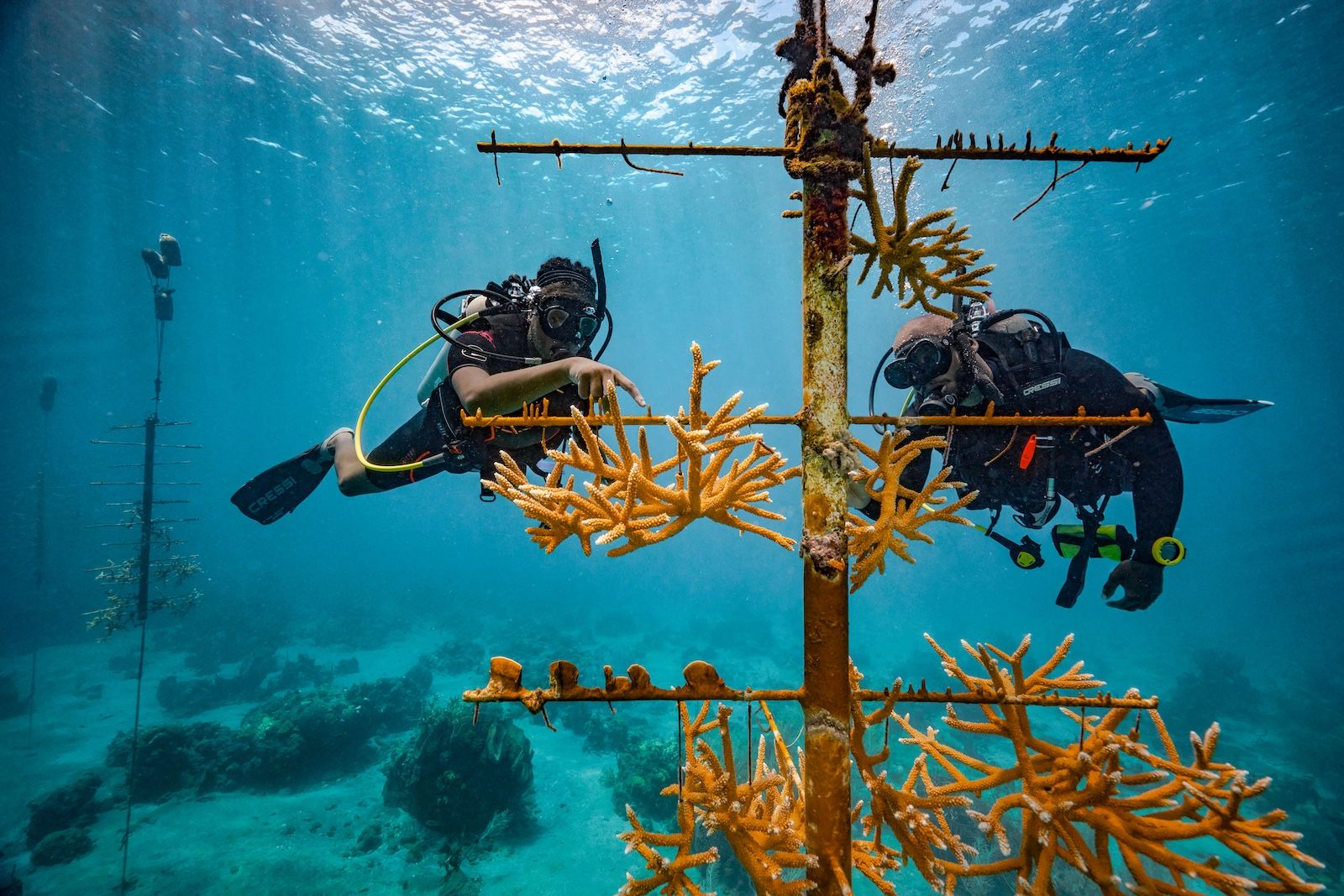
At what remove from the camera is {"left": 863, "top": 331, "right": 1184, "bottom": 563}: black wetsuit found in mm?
3830

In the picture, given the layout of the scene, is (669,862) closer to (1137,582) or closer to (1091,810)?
(1091,810)

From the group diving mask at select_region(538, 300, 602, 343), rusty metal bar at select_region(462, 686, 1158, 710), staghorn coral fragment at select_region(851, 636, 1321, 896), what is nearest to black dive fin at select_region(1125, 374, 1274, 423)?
staghorn coral fragment at select_region(851, 636, 1321, 896)

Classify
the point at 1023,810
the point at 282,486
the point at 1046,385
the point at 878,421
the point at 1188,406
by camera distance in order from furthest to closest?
the point at 282,486, the point at 1188,406, the point at 1046,385, the point at 878,421, the point at 1023,810

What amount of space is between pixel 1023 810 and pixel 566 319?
387 centimetres

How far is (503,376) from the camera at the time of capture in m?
2.51

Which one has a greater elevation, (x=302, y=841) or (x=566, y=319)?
(x=566, y=319)

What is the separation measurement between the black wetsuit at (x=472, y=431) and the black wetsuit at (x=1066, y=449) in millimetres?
2682

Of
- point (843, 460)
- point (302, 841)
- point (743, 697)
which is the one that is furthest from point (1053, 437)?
point (302, 841)

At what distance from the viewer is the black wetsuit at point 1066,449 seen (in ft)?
12.6

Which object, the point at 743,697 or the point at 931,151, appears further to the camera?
the point at 931,151

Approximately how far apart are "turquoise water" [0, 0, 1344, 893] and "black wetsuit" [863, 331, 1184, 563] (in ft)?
30.0

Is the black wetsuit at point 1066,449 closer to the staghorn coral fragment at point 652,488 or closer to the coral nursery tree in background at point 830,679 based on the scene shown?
the coral nursery tree in background at point 830,679

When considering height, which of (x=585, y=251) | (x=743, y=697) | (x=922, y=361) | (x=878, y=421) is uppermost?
(x=585, y=251)

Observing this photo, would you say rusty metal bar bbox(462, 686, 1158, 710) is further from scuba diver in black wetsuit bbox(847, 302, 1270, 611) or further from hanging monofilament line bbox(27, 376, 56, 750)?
hanging monofilament line bbox(27, 376, 56, 750)
